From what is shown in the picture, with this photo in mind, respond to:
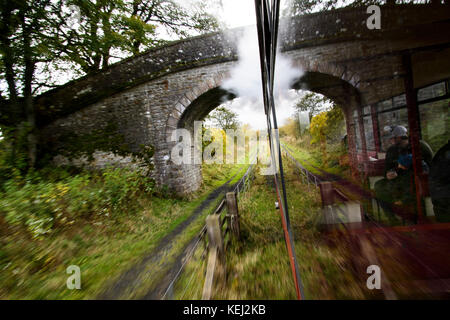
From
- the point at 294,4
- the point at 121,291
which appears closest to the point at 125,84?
the point at 121,291

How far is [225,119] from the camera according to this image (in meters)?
13.7

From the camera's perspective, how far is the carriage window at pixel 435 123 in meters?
0.47

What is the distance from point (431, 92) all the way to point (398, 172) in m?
0.25

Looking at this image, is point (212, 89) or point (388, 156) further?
point (212, 89)

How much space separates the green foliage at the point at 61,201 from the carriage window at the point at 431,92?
459 centimetres

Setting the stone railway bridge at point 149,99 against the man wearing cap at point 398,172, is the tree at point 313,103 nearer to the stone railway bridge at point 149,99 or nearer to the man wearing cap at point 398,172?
the man wearing cap at point 398,172

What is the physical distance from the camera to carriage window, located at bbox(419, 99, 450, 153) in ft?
1.54

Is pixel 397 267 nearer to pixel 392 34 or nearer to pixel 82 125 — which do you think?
pixel 392 34

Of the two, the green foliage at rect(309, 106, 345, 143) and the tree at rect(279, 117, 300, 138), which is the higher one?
the tree at rect(279, 117, 300, 138)

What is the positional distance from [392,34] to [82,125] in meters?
8.35

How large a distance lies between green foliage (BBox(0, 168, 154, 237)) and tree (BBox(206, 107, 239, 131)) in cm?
877

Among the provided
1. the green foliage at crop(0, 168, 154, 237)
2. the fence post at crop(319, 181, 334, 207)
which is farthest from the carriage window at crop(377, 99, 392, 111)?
the green foliage at crop(0, 168, 154, 237)

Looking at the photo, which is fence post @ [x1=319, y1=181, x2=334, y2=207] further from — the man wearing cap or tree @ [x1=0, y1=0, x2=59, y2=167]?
tree @ [x1=0, y1=0, x2=59, y2=167]

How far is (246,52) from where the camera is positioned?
5.59 meters
